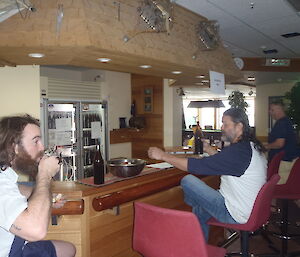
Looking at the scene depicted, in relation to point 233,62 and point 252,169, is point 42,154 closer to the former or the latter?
point 252,169

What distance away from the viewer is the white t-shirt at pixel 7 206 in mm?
1364

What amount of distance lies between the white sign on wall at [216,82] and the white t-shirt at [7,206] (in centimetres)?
261

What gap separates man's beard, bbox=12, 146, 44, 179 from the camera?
5.44 feet

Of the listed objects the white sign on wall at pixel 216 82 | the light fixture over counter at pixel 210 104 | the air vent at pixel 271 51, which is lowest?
the white sign on wall at pixel 216 82

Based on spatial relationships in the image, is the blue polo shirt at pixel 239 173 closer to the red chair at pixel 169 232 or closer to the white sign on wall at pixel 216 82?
the red chair at pixel 169 232

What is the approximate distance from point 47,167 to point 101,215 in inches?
33.1

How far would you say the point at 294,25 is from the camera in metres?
4.22

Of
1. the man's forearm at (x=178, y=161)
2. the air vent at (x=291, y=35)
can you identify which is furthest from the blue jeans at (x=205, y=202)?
the air vent at (x=291, y=35)

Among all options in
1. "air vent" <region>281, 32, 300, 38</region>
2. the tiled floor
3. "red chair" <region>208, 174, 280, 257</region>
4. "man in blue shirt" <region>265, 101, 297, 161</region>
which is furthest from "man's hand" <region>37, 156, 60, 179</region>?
"air vent" <region>281, 32, 300, 38</region>

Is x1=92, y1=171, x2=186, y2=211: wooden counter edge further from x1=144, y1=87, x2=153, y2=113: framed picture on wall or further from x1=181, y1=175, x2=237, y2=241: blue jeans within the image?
x1=144, y1=87, x2=153, y2=113: framed picture on wall

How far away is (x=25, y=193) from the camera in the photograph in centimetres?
186

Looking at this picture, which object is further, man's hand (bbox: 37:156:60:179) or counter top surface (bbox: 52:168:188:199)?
counter top surface (bbox: 52:168:188:199)

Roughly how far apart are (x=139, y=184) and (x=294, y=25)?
10.6 ft

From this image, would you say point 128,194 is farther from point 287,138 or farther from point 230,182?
point 287,138
